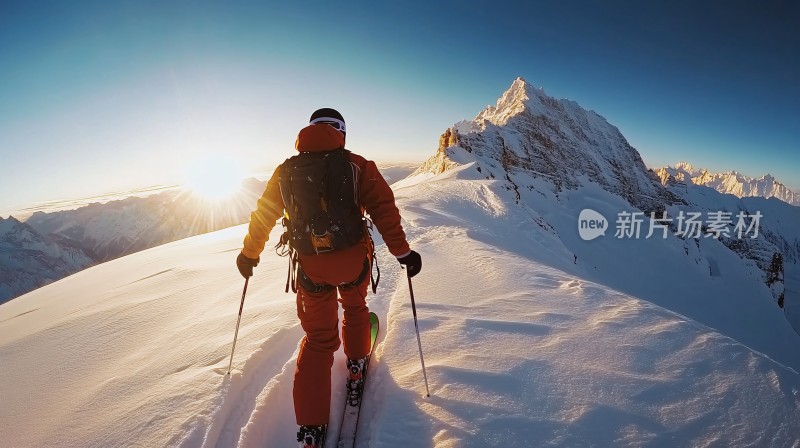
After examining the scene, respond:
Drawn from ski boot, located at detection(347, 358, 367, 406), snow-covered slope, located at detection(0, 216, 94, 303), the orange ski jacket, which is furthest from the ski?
snow-covered slope, located at detection(0, 216, 94, 303)

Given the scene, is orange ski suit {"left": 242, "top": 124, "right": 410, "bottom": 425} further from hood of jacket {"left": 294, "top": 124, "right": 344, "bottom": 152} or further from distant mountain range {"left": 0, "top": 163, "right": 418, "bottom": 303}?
distant mountain range {"left": 0, "top": 163, "right": 418, "bottom": 303}

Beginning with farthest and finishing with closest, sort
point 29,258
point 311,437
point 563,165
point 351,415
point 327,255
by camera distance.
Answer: point 29,258 → point 563,165 → point 327,255 → point 351,415 → point 311,437

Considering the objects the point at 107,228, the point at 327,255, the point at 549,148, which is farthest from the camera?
the point at 107,228

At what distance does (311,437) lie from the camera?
2.64 m

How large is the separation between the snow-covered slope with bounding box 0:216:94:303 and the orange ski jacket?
186m

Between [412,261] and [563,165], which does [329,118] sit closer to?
[412,261]

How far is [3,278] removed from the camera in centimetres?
12731

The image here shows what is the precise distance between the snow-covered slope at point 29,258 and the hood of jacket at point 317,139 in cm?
18694

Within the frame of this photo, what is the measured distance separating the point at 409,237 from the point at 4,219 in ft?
745

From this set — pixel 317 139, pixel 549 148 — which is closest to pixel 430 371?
pixel 317 139

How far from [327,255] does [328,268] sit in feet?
0.39

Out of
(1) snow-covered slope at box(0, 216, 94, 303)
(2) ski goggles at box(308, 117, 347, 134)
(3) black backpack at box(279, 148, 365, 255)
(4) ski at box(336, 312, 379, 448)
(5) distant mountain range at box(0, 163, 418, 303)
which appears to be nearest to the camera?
(4) ski at box(336, 312, 379, 448)

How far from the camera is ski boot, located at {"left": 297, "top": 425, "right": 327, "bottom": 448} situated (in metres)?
2.63

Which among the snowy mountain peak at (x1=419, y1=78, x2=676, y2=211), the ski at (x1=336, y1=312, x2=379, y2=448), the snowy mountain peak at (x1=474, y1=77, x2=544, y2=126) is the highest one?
the snowy mountain peak at (x1=474, y1=77, x2=544, y2=126)
